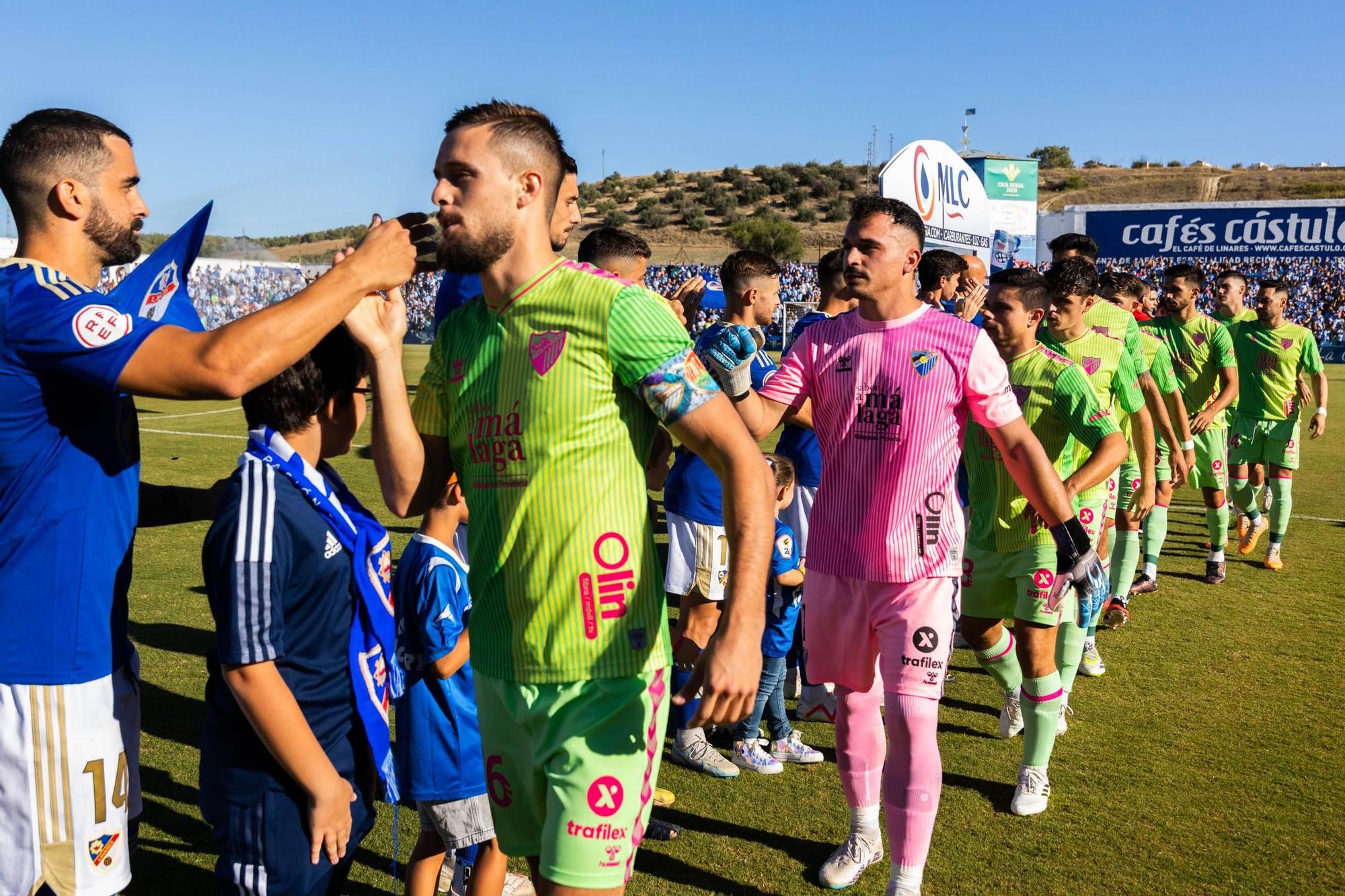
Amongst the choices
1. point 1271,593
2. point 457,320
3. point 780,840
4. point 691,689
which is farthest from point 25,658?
point 1271,593

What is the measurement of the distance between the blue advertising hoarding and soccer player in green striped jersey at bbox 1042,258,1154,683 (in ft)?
126

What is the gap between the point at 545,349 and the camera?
2594 millimetres

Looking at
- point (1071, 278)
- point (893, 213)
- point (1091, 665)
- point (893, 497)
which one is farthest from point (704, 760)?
point (1071, 278)

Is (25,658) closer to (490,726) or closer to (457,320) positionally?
(490,726)

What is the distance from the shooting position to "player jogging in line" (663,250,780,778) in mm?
5566

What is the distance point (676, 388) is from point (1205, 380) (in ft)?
30.9

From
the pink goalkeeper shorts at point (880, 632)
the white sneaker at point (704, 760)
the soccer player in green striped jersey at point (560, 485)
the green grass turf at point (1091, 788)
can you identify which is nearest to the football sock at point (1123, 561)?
the green grass turf at point (1091, 788)

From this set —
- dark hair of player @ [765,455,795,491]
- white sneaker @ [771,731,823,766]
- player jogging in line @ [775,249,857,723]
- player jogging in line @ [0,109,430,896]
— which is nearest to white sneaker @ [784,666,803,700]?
player jogging in line @ [775,249,857,723]

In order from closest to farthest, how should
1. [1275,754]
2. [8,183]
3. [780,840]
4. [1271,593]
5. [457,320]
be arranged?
1. [8,183]
2. [457,320]
3. [780,840]
4. [1275,754]
5. [1271,593]

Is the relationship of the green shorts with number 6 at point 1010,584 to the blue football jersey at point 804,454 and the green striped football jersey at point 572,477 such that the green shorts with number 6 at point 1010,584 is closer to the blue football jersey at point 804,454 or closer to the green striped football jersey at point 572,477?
the blue football jersey at point 804,454

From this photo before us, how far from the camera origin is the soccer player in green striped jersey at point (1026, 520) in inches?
202

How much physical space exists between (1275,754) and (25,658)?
19.3 feet

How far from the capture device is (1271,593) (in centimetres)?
934

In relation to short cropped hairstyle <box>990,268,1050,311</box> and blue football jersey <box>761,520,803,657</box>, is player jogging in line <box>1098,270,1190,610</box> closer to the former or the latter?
short cropped hairstyle <box>990,268,1050,311</box>
